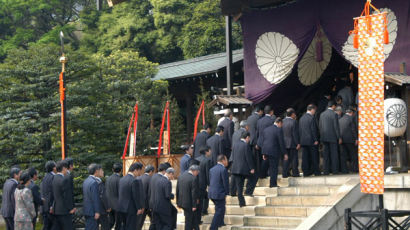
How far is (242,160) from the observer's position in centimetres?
1372

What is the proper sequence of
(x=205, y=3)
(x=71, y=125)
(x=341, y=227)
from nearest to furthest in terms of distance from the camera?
(x=341, y=227)
(x=71, y=125)
(x=205, y=3)

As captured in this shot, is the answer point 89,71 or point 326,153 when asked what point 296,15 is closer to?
point 326,153

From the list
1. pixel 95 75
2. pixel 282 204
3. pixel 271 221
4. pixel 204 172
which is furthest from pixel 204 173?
pixel 95 75

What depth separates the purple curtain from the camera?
15.3 metres

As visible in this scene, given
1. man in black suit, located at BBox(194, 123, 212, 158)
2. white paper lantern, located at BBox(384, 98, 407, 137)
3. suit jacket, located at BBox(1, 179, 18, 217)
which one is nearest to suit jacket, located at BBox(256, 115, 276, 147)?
man in black suit, located at BBox(194, 123, 212, 158)

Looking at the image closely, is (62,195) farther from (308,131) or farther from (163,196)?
(308,131)

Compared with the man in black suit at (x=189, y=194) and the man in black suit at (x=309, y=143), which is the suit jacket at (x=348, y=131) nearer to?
the man in black suit at (x=309, y=143)

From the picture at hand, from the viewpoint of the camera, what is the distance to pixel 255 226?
12922 millimetres

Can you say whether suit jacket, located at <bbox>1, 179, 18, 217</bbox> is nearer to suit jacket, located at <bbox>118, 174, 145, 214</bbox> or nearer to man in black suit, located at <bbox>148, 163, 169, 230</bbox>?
suit jacket, located at <bbox>118, 174, 145, 214</bbox>

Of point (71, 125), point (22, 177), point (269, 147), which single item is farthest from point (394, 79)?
point (71, 125)

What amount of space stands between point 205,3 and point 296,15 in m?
13.9

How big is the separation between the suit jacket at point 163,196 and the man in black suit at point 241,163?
5.43 ft

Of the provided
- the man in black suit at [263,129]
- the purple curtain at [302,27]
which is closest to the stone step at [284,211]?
the man in black suit at [263,129]

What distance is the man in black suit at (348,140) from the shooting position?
48.4 feet
